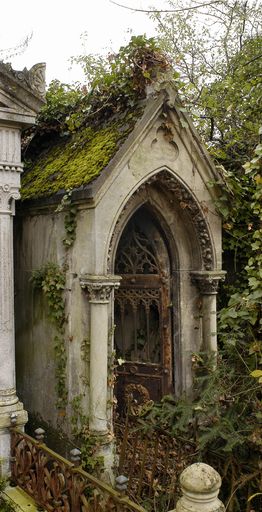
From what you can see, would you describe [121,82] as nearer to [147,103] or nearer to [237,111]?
[147,103]

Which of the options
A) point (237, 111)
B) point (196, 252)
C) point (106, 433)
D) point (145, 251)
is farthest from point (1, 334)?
point (237, 111)

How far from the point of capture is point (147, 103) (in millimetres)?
5812

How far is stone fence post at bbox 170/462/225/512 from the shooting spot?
3.07 meters

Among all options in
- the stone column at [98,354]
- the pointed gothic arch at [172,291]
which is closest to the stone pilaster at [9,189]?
the stone column at [98,354]

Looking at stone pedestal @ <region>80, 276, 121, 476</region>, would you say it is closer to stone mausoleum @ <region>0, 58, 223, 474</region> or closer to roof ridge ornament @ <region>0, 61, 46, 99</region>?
stone mausoleum @ <region>0, 58, 223, 474</region>

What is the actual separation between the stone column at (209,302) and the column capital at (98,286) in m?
1.69

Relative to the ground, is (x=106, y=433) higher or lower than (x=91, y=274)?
lower

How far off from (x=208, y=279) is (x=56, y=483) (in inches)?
134

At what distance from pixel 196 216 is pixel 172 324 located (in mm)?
1591

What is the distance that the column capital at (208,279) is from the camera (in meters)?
6.61

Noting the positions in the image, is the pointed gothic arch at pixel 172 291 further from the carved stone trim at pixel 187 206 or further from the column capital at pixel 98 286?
the column capital at pixel 98 286

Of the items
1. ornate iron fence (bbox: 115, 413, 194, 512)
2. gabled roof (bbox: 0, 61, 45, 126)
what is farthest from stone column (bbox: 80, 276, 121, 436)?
gabled roof (bbox: 0, 61, 45, 126)

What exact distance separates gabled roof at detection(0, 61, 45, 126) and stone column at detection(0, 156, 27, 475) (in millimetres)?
200

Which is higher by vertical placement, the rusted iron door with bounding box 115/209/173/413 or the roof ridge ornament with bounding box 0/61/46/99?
the roof ridge ornament with bounding box 0/61/46/99
